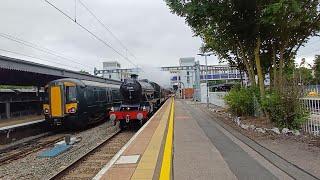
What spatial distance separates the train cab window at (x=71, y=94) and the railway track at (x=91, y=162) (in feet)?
17.7

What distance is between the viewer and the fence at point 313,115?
1399 centimetres

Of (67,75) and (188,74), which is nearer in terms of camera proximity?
(67,75)

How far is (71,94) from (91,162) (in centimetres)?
1117

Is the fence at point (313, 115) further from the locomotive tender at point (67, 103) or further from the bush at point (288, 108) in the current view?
the locomotive tender at point (67, 103)

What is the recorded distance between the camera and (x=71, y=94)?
939 inches

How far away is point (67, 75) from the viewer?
38562 millimetres

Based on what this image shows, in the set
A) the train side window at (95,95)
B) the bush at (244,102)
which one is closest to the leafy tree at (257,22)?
the bush at (244,102)

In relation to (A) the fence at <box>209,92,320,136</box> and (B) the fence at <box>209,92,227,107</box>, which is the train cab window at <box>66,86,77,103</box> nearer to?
(A) the fence at <box>209,92,320,136</box>

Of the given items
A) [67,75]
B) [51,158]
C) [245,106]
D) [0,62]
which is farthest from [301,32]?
[67,75]

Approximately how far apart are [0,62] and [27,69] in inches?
174

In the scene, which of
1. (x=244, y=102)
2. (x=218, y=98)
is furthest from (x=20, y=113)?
(x=244, y=102)

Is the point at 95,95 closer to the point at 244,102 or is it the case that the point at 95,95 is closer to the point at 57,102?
the point at 57,102

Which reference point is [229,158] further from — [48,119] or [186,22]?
[48,119]

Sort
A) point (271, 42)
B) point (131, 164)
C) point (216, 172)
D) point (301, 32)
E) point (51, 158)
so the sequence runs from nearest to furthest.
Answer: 1. point (216, 172)
2. point (131, 164)
3. point (51, 158)
4. point (301, 32)
5. point (271, 42)
